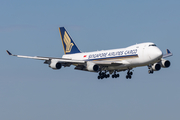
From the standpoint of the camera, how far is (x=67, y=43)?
3976 inches

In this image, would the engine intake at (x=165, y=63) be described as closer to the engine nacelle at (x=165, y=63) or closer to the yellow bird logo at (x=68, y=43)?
the engine nacelle at (x=165, y=63)

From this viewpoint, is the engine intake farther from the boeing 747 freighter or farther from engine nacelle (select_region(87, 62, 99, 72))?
engine nacelle (select_region(87, 62, 99, 72))

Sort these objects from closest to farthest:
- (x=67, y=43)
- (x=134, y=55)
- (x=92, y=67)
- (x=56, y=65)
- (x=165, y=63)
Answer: (x=134, y=55) < (x=165, y=63) < (x=92, y=67) < (x=56, y=65) < (x=67, y=43)

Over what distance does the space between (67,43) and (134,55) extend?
24.4m

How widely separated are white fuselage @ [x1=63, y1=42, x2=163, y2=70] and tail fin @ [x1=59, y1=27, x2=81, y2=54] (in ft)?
38.9

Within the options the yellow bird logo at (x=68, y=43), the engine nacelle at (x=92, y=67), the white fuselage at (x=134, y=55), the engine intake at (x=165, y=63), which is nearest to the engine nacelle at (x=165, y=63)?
the engine intake at (x=165, y=63)

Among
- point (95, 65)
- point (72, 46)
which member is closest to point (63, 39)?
point (72, 46)

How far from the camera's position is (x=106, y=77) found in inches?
3516

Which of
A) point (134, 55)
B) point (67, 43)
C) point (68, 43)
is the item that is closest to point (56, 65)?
point (134, 55)

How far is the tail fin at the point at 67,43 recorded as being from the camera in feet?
325

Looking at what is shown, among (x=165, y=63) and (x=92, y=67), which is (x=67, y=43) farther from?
(x=165, y=63)

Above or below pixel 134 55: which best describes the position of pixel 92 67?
below

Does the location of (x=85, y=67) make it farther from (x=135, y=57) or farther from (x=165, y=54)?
(x=165, y=54)

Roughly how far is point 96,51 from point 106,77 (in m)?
6.04
